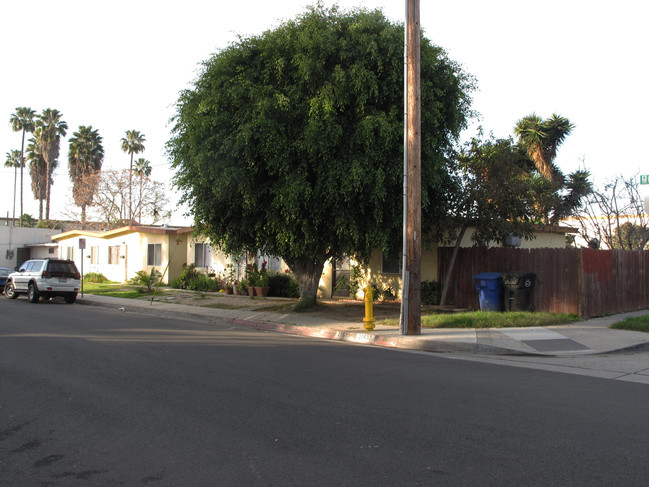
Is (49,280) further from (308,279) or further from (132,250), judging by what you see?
(308,279)

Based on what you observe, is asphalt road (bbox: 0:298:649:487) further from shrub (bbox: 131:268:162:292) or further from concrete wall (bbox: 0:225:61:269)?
concrete wall (bbox: 0:225:61:269)

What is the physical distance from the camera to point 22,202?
58.4m

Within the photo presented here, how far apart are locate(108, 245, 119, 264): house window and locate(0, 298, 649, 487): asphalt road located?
24.2 meters

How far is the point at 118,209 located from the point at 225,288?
23866 mm

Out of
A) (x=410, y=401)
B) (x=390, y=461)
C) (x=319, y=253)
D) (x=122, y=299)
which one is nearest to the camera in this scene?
(x=390, y=461)

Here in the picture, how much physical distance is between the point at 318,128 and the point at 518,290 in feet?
24.2

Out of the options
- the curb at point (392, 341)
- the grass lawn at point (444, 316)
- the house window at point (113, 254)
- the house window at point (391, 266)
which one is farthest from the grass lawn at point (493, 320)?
the house window at point (113, 254)

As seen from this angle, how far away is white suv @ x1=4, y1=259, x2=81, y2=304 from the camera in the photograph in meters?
21.3

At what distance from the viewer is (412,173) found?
480 inches

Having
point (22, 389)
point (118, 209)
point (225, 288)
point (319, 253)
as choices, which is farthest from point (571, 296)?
point (118, 209)

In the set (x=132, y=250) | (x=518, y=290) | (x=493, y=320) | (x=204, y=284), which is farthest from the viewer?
(x=132, y=250)

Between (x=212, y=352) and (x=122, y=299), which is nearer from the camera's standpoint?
(x=212, y=352)

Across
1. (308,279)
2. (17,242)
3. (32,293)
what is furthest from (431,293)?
(17,242)

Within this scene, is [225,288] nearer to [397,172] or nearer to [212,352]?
[397,172]
